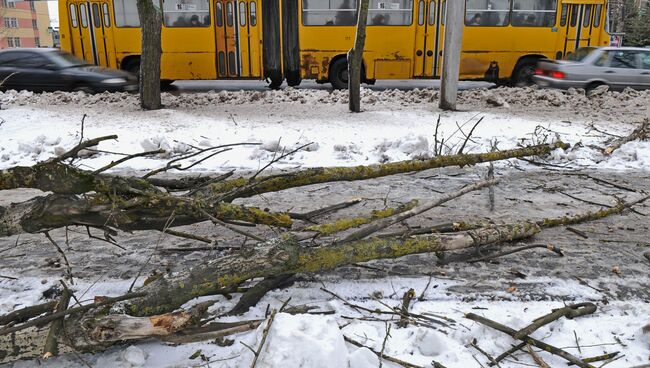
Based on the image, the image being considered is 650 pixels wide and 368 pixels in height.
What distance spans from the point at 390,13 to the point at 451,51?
4.04m

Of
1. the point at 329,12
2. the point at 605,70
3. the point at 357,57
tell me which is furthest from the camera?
the point at 329,12

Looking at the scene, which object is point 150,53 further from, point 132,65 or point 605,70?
point 605,70

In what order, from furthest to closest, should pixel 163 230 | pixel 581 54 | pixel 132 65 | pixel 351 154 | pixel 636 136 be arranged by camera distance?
pixel 132 65
pixel 581 54
pixel 636 136
pixel 351 154
pixel 163 230

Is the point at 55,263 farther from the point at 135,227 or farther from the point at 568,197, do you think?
the point at 568,197

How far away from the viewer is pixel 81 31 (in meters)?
13.7

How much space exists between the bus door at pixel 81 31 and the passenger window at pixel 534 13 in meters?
11.6

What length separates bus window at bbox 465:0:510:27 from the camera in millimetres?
13367

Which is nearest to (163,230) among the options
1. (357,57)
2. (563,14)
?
(357,57)

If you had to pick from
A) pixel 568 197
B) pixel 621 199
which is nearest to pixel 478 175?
pixel 568 197

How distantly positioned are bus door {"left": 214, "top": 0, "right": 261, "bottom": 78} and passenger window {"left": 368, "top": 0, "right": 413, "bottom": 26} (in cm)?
314

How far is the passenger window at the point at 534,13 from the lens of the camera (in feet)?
43.9

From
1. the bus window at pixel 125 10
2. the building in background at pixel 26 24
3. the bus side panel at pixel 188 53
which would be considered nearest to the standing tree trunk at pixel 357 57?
the bus side panel at pixel 188 53

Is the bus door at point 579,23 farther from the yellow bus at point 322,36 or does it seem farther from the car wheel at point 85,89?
the car wheel at point 85,89

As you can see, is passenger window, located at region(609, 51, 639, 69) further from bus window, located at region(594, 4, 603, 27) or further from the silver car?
bus window, located at region(594, 4, 603, 27)
